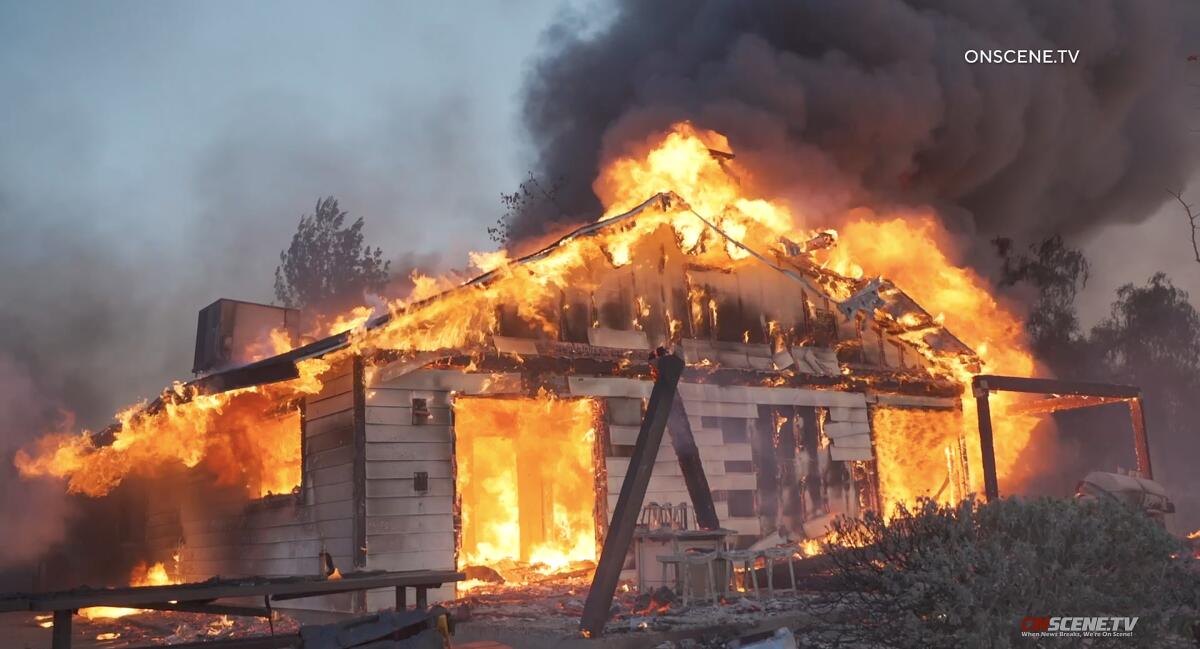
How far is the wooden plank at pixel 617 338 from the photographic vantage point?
13.8m

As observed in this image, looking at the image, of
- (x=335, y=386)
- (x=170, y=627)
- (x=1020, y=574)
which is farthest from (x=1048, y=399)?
(x=170, y=627)

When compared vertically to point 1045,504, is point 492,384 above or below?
above

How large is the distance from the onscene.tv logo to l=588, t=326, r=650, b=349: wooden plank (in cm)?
836

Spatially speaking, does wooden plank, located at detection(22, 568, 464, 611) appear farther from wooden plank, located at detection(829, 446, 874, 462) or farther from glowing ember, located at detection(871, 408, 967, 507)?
glowing ember, located at detection(871, 408, 967, 507)

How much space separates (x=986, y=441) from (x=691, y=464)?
7.18 metres

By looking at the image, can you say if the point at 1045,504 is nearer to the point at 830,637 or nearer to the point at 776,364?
the point at 830,637

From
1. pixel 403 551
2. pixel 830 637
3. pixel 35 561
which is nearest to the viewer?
pixel 830 637

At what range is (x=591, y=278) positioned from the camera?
45.8 feet

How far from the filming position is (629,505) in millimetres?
8859

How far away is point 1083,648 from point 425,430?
26.5ft

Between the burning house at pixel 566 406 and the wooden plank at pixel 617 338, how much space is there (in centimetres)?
4

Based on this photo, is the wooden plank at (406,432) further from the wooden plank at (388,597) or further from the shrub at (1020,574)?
the shrub at (1020,574)

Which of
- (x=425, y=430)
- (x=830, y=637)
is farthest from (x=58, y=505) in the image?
(x=830, y=637)

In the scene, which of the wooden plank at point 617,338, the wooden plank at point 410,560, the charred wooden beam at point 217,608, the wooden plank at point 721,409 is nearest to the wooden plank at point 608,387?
the wooden plank at point 617,338
